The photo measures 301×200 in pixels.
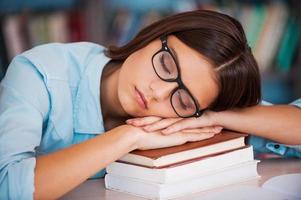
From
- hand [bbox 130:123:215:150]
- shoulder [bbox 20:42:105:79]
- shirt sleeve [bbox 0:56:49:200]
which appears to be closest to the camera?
shirt sleeve [bbox 0:56:49:200]

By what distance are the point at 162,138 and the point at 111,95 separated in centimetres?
26

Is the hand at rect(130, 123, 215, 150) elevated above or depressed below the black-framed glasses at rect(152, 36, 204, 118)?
below

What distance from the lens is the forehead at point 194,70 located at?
4.01 ft

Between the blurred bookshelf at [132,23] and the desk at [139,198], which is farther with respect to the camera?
the blurred bookshelf at [132,23]

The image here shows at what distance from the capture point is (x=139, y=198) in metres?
1.11

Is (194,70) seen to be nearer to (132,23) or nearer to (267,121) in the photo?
(267,121)

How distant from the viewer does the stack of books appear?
110 centimetres

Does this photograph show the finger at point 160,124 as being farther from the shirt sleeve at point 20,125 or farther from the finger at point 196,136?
the shirt sleeve at point 20,125

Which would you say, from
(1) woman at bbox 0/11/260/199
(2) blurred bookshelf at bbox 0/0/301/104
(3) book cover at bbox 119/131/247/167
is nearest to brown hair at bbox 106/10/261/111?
(1) woman at bbox 0/11/260/199

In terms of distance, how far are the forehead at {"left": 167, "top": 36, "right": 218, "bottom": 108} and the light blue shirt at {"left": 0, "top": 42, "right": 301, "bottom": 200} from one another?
25 centimetres

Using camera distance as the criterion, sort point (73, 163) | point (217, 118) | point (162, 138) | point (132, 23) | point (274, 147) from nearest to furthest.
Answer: point (73, 163) < point (162, 138) < point (217, 118) < point (274, 147) < point (132, 23)

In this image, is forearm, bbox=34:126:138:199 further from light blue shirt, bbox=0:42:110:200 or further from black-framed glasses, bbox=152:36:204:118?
black-framed glasses, bbox=152:36:204:118

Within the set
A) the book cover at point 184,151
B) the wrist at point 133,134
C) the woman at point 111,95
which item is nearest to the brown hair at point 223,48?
the woman at point 111,95

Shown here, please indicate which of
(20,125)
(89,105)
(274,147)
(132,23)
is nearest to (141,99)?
(89,105)
